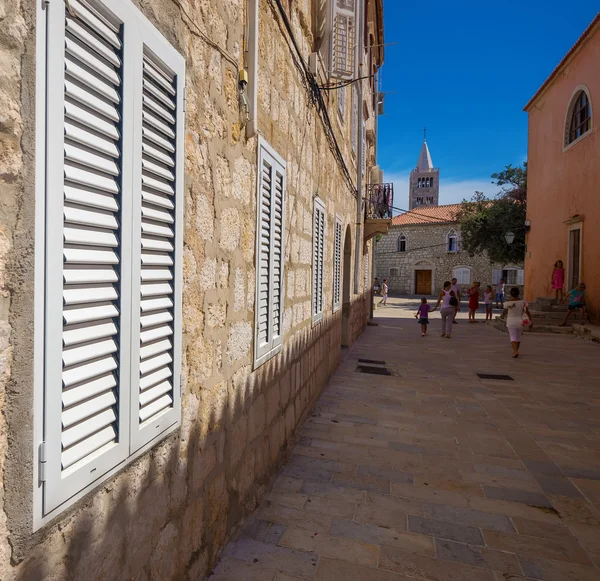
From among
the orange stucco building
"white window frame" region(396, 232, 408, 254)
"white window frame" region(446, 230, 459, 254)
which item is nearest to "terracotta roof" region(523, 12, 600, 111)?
the orange stucco building

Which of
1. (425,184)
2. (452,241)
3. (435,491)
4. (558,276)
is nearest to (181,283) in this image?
(435,491)

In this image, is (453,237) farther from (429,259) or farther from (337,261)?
(337,261)

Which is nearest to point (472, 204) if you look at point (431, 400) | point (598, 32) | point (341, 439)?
point (598, 32)

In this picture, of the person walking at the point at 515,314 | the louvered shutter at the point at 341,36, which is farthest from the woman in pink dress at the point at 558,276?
the louvered shutter at the point at 341,36

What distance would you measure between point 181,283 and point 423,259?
36989mm

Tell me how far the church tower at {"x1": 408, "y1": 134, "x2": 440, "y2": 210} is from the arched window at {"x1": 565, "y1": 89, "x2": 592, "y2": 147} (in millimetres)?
43197

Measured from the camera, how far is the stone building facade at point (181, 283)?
1.09 m

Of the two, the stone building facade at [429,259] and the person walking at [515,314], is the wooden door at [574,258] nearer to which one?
the person walking at [515,314]

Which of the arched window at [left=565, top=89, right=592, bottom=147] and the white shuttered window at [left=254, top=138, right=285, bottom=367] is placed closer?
the white shuttered window at [left=254, top=138, right=285, bottom=367]

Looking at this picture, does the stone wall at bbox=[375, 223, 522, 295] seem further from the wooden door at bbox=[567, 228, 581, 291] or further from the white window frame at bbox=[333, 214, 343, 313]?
the white window frame at bbox=[333, 214, 343, 313]

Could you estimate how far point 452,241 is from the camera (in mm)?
35844

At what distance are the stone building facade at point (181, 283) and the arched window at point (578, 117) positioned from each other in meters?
12.7

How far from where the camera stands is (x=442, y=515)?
3.09 m

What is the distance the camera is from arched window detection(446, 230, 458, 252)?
35625 millimetres
